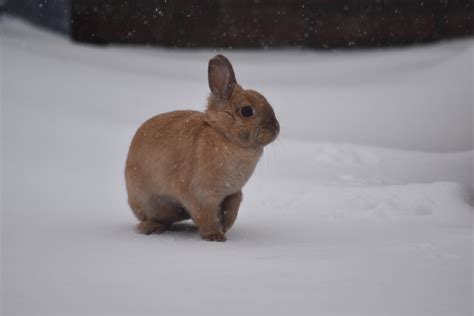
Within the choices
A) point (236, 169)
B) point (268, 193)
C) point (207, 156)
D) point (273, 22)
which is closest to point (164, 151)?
point (207, 156)

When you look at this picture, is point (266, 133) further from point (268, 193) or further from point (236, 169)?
point (268, 193)

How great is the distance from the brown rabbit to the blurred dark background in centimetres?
752

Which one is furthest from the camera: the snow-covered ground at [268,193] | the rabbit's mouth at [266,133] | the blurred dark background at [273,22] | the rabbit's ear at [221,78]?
the blurred dark background at [273,22]

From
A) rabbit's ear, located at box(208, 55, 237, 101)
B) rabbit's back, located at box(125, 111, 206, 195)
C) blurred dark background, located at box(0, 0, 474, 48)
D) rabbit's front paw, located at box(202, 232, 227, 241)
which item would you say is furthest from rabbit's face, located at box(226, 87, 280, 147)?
blurred dark background, located at box(0, 0, 474, 48)

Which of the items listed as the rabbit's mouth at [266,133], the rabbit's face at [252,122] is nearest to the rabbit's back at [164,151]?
the rabbit's face at [252,122]

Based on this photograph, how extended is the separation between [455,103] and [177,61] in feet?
15.9

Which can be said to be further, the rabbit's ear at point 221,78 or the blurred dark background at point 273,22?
the blurred dark background at point 273,22

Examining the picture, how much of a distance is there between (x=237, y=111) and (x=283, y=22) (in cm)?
806

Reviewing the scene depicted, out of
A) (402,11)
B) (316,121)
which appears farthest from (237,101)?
(402,11)

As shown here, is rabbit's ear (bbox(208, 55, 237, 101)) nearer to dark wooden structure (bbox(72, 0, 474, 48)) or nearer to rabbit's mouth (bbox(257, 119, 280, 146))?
rabbit's mouth (bbox(257, 119, 280, 146))

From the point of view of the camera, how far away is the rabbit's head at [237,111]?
3906mm

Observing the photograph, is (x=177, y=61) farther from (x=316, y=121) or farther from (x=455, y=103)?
(x=455, y=103)

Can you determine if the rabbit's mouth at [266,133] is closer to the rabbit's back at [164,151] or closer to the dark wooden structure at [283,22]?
the rabbit's back at [164,151]

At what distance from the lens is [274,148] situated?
21.6ft
